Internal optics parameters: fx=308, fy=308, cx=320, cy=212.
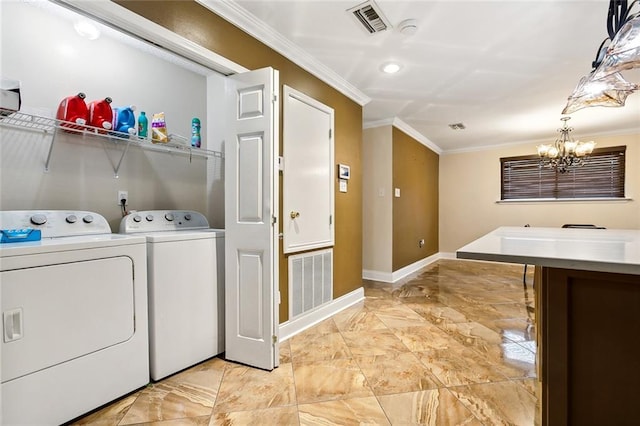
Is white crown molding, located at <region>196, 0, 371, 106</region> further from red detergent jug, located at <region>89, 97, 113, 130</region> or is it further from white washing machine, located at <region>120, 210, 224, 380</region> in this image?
white washing machine, located at <region>120, 210, 224, 380</region>

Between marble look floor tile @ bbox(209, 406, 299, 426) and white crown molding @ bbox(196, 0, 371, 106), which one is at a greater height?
white crown molding @ bbox(196, 0, 371, 106)

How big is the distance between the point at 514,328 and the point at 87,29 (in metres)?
4.05

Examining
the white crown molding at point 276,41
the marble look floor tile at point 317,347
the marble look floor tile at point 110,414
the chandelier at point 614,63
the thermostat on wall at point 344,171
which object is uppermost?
the white crown molding at point 276,41

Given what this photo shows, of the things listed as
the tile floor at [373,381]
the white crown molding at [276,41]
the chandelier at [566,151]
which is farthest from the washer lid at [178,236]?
the chandelier at [566,151]

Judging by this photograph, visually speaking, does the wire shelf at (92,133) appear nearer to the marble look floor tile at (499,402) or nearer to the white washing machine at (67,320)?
the white washing machine at (67,320)

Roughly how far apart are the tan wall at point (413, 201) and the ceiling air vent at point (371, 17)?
244cm

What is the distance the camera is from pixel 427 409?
162 cm

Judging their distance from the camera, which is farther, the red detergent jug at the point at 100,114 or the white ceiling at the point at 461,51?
the white ceiling at the point at 461,51

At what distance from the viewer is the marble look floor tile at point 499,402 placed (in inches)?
60.7

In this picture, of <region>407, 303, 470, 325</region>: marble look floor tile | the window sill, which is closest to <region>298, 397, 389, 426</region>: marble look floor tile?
<region>407, 303, 470, 325</region>: marble look floor tile

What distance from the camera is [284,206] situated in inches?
101

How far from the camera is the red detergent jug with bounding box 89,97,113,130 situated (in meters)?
1.96

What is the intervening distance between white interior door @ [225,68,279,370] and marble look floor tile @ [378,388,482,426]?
2.66 ft

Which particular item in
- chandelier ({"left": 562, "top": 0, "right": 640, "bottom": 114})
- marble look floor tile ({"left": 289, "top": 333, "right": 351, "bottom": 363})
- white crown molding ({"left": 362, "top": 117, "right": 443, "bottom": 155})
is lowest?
marble look floor tile ({"left": 289, "top": 333, "right": 351, "bottom": 363})
